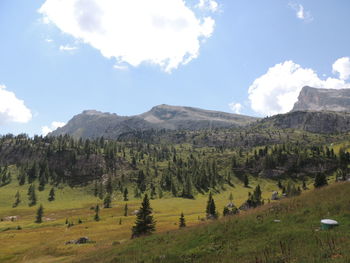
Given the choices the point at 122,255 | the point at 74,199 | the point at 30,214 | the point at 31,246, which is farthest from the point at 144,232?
the point at 74,199

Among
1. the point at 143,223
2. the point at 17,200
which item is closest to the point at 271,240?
the point at 143,223

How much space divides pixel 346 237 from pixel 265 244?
17.4 feet

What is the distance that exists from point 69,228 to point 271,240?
93.7 meters

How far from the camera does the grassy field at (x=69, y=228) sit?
53000 millimetres

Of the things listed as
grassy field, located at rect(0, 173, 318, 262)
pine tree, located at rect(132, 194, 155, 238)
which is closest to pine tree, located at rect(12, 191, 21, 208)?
grassy field, located at rect(0, 173, 318, 262)

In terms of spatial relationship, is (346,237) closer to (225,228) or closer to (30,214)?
(225,228)

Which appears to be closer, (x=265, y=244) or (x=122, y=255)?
(x=265, y=244)

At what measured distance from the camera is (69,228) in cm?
9550

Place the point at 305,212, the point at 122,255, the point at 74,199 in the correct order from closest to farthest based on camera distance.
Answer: the point at 305,212 < the point at 122,255 < the point at 74,199

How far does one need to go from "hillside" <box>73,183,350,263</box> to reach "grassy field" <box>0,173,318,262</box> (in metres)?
10.7

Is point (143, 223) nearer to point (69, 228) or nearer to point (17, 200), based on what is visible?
point (69, 228)

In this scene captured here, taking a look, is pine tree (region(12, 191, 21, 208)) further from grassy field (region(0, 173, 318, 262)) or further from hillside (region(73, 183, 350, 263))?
hillside (region(73, 183, 350, 263))

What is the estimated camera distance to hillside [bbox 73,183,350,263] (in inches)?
634

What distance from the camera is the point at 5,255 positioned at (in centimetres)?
5716
